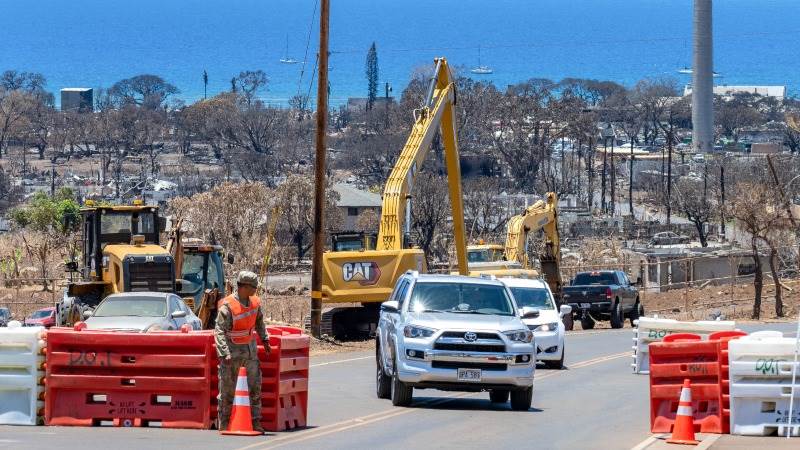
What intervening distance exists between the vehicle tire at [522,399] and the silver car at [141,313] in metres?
6.97

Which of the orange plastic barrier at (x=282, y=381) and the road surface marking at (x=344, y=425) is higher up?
the orange plastic barrier at (x=282, y=381)

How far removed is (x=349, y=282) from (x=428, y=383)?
1781cm

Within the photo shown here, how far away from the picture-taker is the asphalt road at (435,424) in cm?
1727

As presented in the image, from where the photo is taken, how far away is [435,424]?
65.2 feet

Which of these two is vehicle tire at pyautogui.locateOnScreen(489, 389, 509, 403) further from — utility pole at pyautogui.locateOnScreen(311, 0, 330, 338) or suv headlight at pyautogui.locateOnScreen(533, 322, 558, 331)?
utility pole at pyautogui.locateOnScreen(311, 0, 330, 338)

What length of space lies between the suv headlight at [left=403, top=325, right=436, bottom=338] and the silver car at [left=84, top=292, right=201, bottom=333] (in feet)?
19.9

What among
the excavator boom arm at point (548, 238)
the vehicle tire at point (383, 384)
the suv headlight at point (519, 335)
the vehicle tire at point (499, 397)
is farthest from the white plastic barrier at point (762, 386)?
the excavator boom arm at point (548, 238)

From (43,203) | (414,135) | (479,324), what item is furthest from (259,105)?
(479,324)

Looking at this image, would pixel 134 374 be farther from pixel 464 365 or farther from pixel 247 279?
pixel 464 365

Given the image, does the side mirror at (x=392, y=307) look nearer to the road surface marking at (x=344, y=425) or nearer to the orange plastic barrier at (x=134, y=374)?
the road surface marking at (x=344, y=425)

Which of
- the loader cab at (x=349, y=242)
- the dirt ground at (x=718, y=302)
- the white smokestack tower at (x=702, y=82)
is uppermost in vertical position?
the white smokestack tower at (x=702, y=82)

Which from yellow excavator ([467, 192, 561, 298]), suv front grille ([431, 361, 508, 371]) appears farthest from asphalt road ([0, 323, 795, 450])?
yellow excavator ([467, 192, 561, 298])

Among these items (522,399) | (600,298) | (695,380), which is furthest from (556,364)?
(600,298)

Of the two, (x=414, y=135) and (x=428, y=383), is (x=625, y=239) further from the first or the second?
(x=428, y=383)
